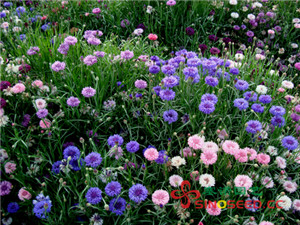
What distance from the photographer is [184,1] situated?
13.3ft

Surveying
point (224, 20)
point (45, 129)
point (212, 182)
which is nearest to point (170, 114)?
point (212, 182)

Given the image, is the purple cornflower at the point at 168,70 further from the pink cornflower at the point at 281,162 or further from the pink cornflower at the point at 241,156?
the pink cornflower at the point at 281,162

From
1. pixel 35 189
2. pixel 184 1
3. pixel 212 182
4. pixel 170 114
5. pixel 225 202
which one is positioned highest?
pixel 184 1

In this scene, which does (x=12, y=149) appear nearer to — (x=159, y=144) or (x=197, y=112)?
(x=159, y=144)

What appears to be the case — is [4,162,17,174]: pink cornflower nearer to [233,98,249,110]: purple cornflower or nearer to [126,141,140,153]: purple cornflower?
[126,141,140,153]: purple cornflower

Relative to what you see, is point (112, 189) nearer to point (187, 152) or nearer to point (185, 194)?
point (185, 194)

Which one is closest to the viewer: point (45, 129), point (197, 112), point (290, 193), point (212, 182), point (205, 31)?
point (212, 182)

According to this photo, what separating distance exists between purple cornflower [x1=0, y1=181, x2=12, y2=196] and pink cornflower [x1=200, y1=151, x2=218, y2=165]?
4.11ft

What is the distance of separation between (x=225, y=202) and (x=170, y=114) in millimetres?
691

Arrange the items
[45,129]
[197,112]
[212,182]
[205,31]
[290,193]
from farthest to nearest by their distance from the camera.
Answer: [205,31]
[197,112]
[45,129]
[290,193]
[212,182]

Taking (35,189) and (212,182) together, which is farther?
(35,189)

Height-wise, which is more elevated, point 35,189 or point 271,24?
point 271,24

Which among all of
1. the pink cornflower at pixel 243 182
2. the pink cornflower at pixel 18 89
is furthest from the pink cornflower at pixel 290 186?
the pink cornflower at pixel 18 89

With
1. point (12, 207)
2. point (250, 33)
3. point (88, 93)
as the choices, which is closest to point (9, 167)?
point (12, 207)
